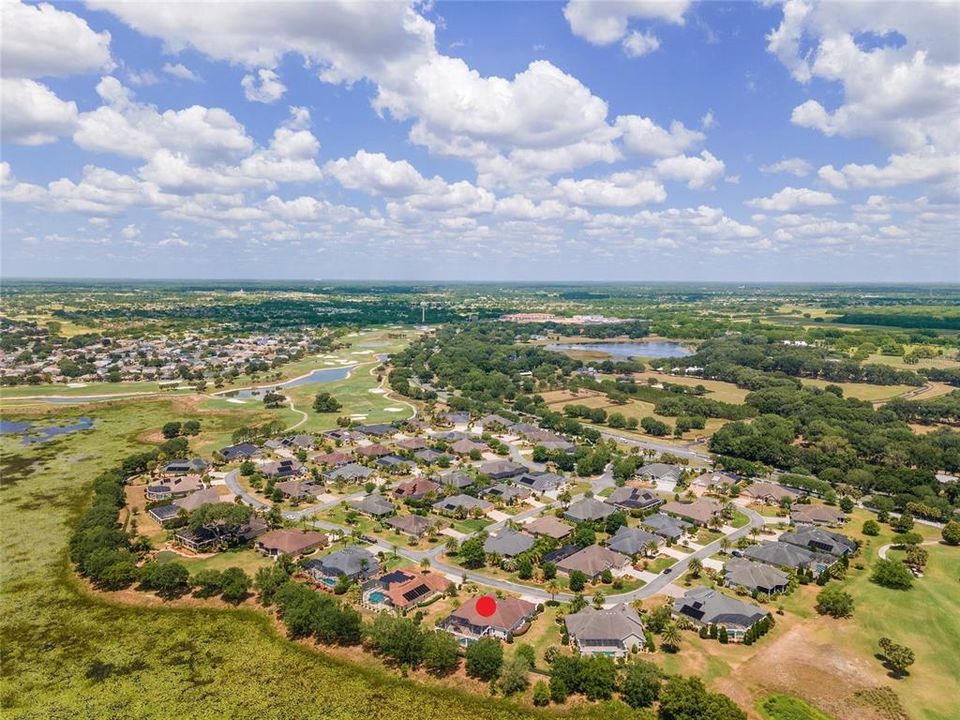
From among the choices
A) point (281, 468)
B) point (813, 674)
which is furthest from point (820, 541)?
point (281, 468)

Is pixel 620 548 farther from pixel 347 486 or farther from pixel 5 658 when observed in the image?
pixel 5 658

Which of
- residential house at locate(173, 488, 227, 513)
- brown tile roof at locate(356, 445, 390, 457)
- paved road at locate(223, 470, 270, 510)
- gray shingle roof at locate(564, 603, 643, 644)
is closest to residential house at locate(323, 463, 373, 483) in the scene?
brown tile roof at locate(356, 445, 390, 457)

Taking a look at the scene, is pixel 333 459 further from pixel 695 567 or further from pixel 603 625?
pixel 603 625

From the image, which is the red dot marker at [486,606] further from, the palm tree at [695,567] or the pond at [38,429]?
the pond at [38,429]

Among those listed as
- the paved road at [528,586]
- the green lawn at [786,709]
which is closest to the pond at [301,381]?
the paved road at [528,586]

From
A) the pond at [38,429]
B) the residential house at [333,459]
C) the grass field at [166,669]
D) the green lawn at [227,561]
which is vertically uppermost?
the residential house at [333,459]

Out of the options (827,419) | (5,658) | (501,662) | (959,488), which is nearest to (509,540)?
(501,662)

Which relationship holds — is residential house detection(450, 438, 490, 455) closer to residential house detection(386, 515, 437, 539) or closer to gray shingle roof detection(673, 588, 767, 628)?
residential house detection(386, 515, 437, 539)
